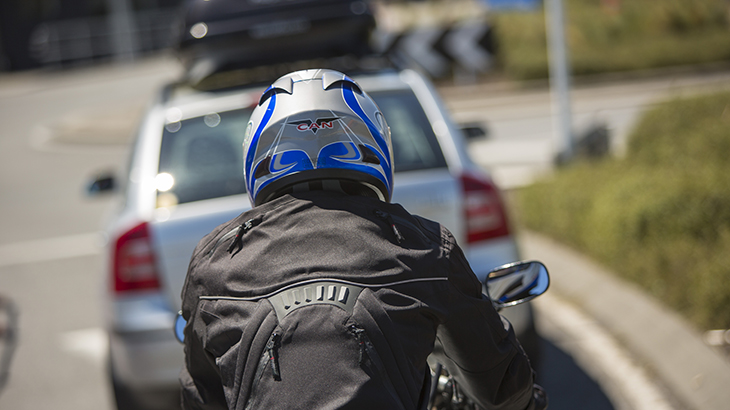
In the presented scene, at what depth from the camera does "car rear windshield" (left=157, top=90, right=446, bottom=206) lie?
11.7 ft

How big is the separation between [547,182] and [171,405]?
15.7 ft

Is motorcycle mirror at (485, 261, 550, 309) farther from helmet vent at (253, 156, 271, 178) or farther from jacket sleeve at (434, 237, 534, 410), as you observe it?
helmet vent at (253, 156, 271, 178)

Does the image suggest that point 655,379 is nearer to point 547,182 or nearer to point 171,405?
point 171,405

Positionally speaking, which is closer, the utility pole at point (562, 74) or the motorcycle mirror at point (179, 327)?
the motorcycle mirror at point (179, 327)

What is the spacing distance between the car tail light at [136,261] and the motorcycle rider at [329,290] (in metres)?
1.65

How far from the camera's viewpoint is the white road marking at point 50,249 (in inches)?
316

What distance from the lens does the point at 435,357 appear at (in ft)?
6.21

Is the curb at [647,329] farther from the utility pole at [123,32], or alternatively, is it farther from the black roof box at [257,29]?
the utility pole at [123,32]

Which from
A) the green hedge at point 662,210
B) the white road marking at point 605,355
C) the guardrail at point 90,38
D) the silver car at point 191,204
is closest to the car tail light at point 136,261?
the silver car at point 191,204

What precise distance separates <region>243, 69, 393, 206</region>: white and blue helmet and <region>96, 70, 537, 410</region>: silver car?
4.91 feet

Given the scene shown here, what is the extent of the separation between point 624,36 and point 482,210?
17927 mm

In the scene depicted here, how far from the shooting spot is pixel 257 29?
4773 millimetres

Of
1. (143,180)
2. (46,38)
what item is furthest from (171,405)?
(46,38)

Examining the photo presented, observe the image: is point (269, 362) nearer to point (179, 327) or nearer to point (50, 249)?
point (179, 327)
